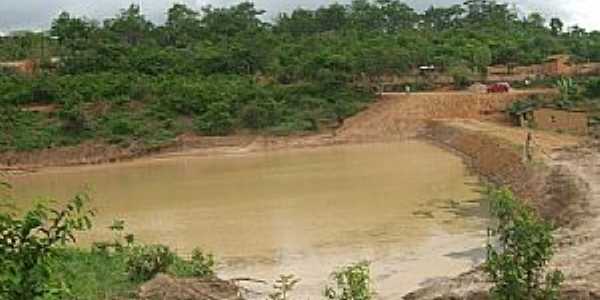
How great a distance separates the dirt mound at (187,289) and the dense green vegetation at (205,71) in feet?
102

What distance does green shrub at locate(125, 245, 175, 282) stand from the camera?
548 inches

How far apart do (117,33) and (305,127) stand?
96.4 feet

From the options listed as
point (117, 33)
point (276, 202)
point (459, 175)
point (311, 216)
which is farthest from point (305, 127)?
point (117, 33)

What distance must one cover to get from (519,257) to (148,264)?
713 cm

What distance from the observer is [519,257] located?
27.9 feet

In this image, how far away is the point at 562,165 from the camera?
2550 centimetres

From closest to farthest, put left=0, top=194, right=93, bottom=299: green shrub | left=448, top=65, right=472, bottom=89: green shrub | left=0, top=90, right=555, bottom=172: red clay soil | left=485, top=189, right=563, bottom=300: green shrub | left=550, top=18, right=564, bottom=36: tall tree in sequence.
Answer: left=0, top=194, right=93, bottom=299: green shrub < left=485, top=189, right=563, bottom=300: green shrub < left=0, top=90, right=555, bottom=172: red clay soil < left=448, top=65, right=472, bottom=89: green shrub < left=550, top=18, right=564, bottom=36: tall tree

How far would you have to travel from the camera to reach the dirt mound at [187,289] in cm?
1199

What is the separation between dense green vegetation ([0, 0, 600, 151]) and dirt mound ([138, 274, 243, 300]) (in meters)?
31.1

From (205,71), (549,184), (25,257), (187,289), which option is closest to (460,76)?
(205,71)

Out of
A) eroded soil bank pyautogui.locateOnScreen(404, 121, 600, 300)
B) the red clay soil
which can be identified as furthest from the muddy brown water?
the red clay soil

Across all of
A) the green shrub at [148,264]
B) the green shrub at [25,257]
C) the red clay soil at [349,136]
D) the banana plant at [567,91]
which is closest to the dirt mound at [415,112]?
the red clay soil at [349,136]

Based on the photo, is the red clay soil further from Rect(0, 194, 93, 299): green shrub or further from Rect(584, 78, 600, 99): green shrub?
Rect(0, 194, 93, 299): green shrub

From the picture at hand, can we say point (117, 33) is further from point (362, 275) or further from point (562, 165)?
point (362, 275)
